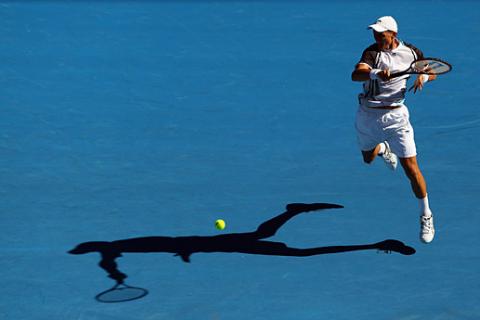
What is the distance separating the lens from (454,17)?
49.9 ft

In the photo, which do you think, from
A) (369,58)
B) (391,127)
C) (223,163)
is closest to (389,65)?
(369,58)

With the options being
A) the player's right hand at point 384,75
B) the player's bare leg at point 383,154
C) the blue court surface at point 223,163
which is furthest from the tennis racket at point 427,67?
the blue court surface at point 223,163

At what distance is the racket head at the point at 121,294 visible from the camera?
870 centimetres

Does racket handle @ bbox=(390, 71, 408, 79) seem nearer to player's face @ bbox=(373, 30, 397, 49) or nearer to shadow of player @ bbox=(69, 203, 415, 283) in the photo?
player's face @ bbox=(373, 30, 397, 49)

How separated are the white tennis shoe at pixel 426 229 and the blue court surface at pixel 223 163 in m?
0.12

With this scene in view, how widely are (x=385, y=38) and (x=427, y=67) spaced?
453 millimetres

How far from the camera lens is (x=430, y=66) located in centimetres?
926

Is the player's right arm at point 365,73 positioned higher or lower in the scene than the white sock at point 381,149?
higher

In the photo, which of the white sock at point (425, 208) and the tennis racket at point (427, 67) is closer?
the tennis racket at point (427, 67)

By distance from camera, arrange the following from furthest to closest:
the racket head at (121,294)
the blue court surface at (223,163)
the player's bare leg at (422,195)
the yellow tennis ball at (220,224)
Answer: the yellow tennis ball at (220,224) < the player's bare leg at (422,195) < the blue court surface at (223,163) < the racket head at (121,294)

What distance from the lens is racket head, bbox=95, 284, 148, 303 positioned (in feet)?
28.5

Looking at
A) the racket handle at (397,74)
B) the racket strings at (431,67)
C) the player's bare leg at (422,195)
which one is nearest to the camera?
the racket handle at (397,74)

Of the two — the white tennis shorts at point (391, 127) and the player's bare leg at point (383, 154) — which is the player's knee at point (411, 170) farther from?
the player's bare leg at point (383, 154)

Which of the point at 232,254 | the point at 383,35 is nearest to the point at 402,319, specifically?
the point at 232,254
